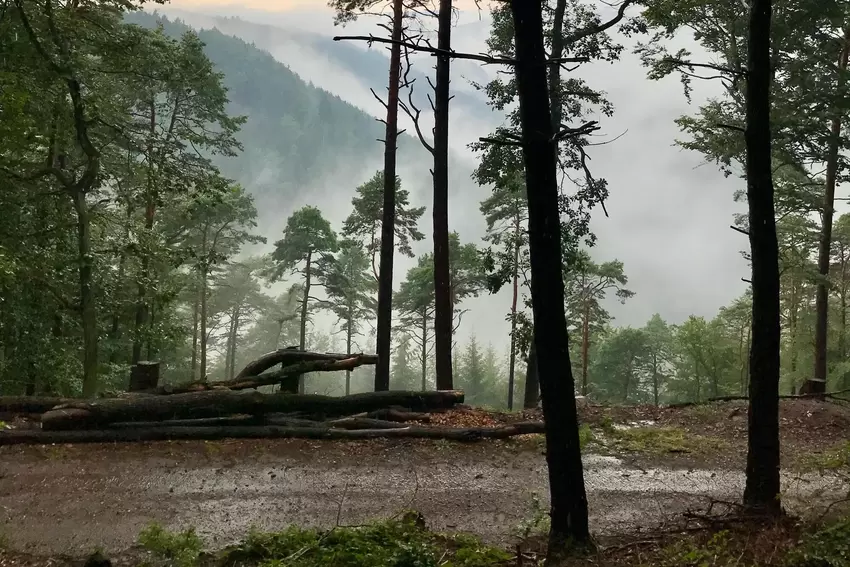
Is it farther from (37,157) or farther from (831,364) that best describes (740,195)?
(37,157)

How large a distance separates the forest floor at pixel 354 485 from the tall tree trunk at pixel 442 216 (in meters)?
4.16

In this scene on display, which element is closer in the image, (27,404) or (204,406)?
(204,406)

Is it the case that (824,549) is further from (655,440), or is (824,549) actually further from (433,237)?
(433,237)

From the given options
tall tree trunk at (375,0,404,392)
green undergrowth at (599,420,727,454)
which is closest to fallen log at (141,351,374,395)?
tall tree trunk at (375,0,404,392)

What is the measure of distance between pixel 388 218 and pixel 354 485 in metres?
8.46

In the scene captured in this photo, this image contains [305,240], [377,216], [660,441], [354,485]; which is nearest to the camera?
[354,485]

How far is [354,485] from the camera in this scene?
6344 millimetres

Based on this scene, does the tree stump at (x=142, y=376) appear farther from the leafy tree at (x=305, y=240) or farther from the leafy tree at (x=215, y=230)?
the leafy tree at (x=305, y=240)

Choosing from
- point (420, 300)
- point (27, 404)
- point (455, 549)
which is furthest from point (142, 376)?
point (420, 300)

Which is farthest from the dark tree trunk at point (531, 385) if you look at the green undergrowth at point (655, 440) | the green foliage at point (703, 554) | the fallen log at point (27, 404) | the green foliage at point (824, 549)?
the green foliage at point (824, 549)

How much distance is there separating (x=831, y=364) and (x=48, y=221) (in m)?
28.8

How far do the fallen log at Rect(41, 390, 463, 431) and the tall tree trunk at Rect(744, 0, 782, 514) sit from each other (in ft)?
19.3

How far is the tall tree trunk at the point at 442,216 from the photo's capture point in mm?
12398

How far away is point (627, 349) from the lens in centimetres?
4384
